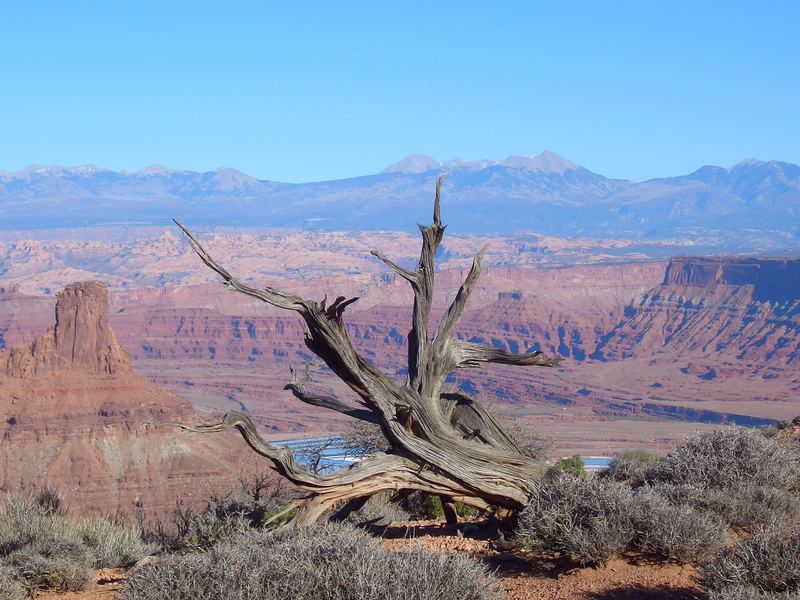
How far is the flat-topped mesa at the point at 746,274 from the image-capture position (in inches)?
6334

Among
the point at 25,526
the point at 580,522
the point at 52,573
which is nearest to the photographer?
the point at 580,522

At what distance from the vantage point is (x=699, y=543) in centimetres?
916

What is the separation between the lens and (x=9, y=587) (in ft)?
30.5

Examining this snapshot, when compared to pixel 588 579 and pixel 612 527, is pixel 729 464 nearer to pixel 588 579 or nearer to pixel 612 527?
pixel 612 527

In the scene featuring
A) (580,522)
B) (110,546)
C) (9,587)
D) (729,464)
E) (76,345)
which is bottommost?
(76,345)

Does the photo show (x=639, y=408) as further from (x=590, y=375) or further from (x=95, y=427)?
(x=95, y=427)

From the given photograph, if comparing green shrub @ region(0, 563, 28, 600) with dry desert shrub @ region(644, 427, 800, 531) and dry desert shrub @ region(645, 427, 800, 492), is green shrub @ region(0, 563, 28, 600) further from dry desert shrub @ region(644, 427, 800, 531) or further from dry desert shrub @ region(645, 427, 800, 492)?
dry desert shrub @ region(645, 427, 800, 492)

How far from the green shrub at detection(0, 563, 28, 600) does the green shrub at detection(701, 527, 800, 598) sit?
18.1ft

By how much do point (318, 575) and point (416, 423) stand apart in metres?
3.55

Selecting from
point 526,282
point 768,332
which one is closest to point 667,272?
point 526,282

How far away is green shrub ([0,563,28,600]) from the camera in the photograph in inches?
361

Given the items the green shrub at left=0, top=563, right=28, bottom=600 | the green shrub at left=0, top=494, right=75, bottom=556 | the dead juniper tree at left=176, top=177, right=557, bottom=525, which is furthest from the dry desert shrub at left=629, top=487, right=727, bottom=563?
the green shrub at left=0, top=494, right=75, bottom=556

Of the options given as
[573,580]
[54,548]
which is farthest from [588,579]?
[54,548]

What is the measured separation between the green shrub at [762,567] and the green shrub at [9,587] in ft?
18.1
